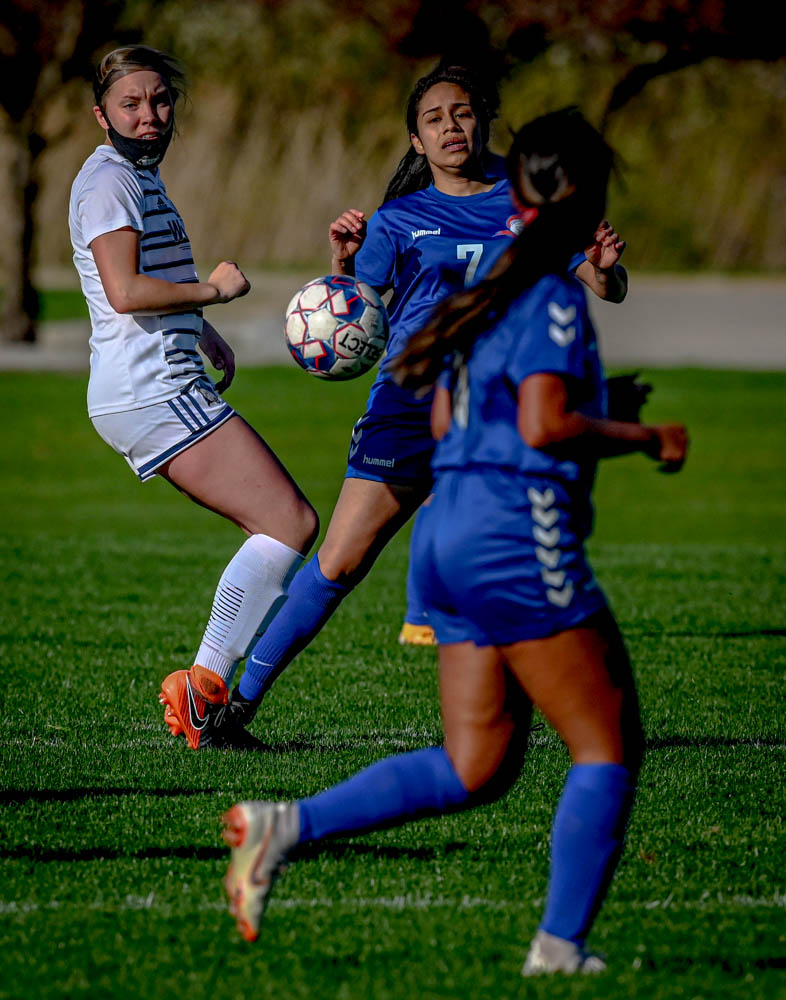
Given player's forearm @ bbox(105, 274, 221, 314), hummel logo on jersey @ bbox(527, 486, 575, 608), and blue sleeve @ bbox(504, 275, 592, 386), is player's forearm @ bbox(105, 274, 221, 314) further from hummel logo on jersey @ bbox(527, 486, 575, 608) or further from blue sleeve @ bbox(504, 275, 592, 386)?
hummel logo on jersey @ bbox(527, 486, 575, 608)

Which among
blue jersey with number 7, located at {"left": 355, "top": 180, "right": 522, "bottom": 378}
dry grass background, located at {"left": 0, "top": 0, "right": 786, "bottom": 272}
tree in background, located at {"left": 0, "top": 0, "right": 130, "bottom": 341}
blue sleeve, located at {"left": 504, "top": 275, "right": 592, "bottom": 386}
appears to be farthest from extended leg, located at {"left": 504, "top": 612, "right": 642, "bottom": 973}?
dry grass background, located at {"left": 0, "top": 0, "right": 786, "bottom": 272}

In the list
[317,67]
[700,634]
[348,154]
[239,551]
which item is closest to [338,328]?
[239,551]

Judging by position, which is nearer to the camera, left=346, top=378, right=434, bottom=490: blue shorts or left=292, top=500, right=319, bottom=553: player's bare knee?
left=292, top=500, right=319, bottom=553: player's bare knee

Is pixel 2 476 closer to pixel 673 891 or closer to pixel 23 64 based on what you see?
pixel 23 64

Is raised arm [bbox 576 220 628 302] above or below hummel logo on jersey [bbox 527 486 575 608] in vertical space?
above

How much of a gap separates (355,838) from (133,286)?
1971 mm

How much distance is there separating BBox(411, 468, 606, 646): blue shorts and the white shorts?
6.93 ft

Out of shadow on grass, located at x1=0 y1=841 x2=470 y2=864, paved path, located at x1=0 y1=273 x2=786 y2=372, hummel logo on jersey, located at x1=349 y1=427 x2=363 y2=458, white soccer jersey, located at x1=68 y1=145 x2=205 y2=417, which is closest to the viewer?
shadow on grass, located at x1=0 y1=841 x2=470 y2=864

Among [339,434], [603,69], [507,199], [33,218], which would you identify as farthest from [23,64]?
[507,199]

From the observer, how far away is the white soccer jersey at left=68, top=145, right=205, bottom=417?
528 centimetres

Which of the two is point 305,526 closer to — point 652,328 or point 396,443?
point 396,443

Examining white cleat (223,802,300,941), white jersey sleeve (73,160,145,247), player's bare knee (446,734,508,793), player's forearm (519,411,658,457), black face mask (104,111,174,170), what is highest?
black face mask (104,111,174,170)

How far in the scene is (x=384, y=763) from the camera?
3594mm

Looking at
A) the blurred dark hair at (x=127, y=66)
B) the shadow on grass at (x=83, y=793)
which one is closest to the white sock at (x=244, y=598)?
the shadow on grass at (x=83, y=793)
